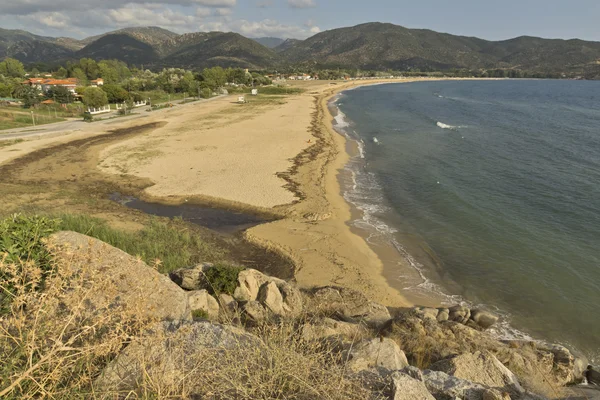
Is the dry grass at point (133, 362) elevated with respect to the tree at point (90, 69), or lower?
lower

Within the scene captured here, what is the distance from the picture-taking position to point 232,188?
27.9 metres

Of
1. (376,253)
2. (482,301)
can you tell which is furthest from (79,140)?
(482,301)

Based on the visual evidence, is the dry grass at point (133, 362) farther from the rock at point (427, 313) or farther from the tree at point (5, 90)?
the tree at point (5, 90)

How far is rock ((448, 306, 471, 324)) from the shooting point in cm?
1327

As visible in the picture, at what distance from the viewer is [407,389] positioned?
4988 mm

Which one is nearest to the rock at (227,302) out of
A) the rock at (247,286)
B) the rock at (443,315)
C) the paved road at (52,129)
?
the rock at (247,286)

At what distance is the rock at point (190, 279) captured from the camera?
1194 cm

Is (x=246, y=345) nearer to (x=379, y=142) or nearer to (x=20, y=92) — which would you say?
(x=379, y=142)

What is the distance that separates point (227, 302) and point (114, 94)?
74.5 meters

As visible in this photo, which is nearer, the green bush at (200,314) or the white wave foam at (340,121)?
the green bush at (200,314)

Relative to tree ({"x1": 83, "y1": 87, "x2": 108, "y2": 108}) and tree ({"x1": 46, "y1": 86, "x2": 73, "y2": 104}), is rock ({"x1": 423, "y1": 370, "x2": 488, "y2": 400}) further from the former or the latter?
tree ({"x1": 46, "y1": 86, "x2": 73, "y2": 104})

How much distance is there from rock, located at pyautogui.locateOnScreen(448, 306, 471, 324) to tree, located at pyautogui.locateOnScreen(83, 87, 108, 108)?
224ft

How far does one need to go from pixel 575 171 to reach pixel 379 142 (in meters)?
20.6

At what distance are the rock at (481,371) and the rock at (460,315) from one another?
572 centimetres
